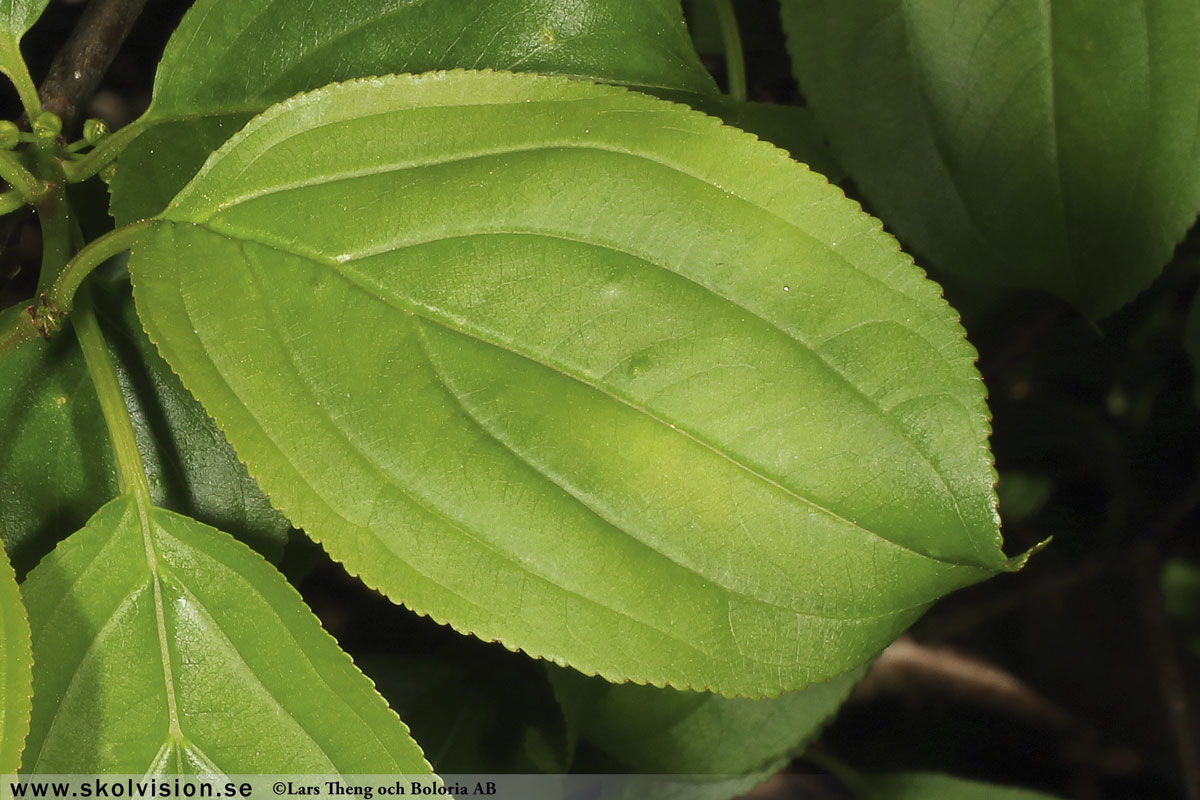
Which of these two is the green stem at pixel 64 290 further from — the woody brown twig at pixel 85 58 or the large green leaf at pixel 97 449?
the woody brown twig at pixel 85 58

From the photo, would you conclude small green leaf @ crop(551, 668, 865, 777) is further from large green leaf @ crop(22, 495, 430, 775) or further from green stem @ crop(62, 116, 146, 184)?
green stem @ crop(62, 116, 146, 184)

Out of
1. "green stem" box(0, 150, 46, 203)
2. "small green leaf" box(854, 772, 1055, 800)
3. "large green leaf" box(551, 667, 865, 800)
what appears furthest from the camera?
"small green leaf" box(854, 772, 1055, 800)

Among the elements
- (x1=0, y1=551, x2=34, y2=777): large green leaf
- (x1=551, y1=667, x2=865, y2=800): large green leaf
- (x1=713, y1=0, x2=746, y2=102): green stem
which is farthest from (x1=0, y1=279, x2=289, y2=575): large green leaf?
(x1=713, y1=0, x2=746, y2=102): green stem


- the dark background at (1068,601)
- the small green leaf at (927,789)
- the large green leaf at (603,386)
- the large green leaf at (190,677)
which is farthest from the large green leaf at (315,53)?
the small green leaf at (927,789)

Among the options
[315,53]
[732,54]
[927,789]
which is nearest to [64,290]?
[315,53]

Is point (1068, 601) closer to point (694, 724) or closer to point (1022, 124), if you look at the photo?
point (694, 724)

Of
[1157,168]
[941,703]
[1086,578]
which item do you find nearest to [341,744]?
[1157,168]

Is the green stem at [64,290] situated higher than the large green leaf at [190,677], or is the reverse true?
the green stem at [64,290]
